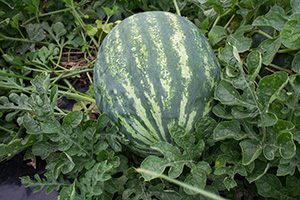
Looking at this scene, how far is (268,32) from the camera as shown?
58.7 inches

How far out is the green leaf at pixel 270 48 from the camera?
1.23m

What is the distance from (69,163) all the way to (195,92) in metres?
0.66

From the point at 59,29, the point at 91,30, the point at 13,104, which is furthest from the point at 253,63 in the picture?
the point at 59,29

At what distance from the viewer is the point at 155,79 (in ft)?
3.74

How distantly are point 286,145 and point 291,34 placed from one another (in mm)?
522

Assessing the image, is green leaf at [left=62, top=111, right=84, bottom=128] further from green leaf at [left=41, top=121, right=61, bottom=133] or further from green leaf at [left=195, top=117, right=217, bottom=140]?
green leaf at [left=195, top=117, right=217, bottom=140]

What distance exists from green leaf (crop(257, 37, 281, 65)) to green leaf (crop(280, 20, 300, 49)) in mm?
51

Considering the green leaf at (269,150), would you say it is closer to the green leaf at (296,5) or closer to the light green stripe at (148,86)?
the light green stripe at (148,86)

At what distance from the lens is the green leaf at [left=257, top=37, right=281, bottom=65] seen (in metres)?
1.23

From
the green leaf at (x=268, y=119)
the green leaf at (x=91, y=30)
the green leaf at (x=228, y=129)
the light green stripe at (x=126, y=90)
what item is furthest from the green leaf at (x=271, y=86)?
the green leaf at (x=91, y=30)

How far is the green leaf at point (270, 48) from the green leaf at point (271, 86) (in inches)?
9.7

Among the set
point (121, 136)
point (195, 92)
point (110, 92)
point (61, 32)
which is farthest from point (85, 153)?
point (61, 32)

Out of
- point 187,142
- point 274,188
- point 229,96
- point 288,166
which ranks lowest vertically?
point 274,188

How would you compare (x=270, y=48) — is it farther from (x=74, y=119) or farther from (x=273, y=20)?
(x=74, y=119)
